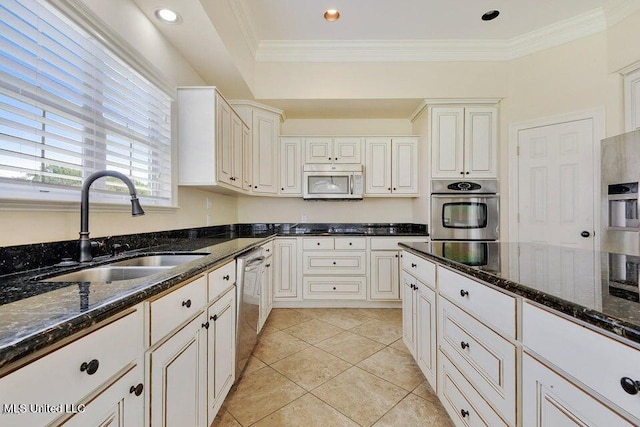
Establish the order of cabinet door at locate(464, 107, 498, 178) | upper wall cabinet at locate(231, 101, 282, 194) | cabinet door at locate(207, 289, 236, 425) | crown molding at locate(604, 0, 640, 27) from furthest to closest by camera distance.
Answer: upper wall cabinet at locate(231, 101, 282, 194) → cabinet door at locate(464, 107, 498, 178) → crown molding at locate(604, 0, 640, 27) → cabinet door at locate(207, 289, 236, 425)

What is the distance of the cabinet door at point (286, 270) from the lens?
124 inches

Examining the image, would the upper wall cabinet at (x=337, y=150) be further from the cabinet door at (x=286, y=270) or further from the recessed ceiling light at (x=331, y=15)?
the recessed ceiling light at (x=331, y=15)

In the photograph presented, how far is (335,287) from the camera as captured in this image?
3.19 m

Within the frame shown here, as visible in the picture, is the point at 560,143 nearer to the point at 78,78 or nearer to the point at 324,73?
the point at 324,73

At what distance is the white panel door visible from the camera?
103 inches

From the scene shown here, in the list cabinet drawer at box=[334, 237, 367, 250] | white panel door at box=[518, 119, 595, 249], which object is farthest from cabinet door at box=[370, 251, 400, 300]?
white panel door at box=[518, 119, 595, 249]

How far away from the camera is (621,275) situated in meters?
0.92

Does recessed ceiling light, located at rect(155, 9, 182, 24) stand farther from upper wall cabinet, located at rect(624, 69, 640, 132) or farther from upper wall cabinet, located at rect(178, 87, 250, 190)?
upper wall cabinet, located at rect(624, 69, 640, 132)

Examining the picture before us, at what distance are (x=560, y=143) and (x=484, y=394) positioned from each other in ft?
9.54

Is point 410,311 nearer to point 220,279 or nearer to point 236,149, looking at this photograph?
point 220,279

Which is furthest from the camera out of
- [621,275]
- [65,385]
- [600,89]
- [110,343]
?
[600,89]

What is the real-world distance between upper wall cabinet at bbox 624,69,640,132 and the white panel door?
240 mm

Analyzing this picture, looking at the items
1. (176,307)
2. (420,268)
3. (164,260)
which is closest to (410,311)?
(420,268)

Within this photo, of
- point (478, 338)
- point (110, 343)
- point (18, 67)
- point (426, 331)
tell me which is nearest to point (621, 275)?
point (478, 338)
